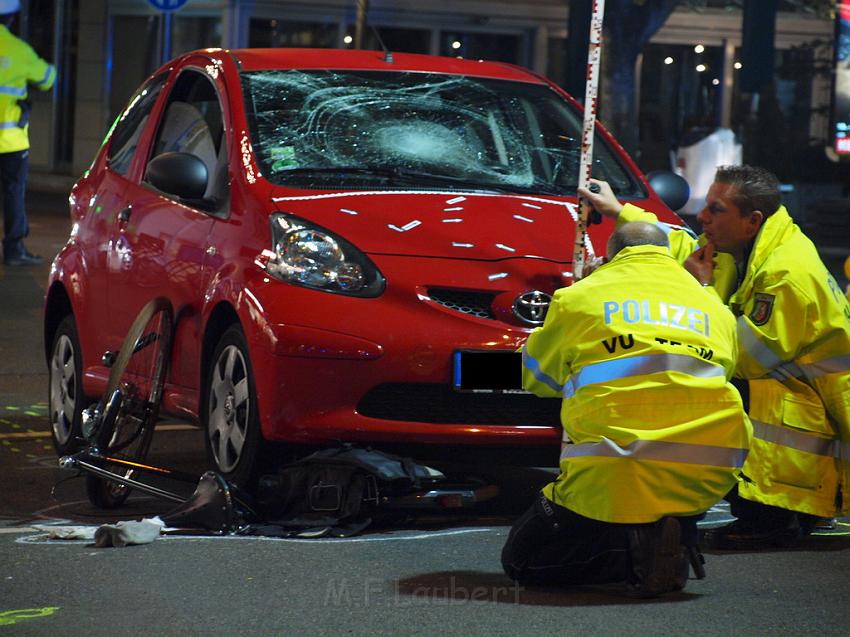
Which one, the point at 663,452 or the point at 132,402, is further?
the point at 132,402

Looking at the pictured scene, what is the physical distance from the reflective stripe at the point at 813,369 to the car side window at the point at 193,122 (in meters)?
2.31

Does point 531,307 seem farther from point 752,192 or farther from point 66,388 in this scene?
point 66,388

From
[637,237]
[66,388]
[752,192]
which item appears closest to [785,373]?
[752,192]

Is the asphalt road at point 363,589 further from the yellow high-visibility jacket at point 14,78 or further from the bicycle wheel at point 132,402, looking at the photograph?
the yellow high-visibility jacket at point 14,78

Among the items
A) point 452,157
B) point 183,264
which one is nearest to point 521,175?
point 452,157

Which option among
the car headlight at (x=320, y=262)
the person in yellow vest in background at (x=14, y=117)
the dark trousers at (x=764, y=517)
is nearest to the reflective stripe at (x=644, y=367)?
the dark trousers at (x=764, y=517)

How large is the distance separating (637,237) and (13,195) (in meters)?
11.1

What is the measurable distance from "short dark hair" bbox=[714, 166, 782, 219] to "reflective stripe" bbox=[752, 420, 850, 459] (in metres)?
0.73

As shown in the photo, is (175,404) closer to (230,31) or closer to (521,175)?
(521,175)

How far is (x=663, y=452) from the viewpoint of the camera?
17.4ft

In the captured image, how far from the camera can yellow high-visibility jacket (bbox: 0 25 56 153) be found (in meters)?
15.4

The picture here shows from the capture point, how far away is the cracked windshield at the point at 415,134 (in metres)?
7.02

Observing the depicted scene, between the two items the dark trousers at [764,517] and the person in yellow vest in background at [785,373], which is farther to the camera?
the dark trousers at [764,517]

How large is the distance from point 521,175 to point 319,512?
176 cm
